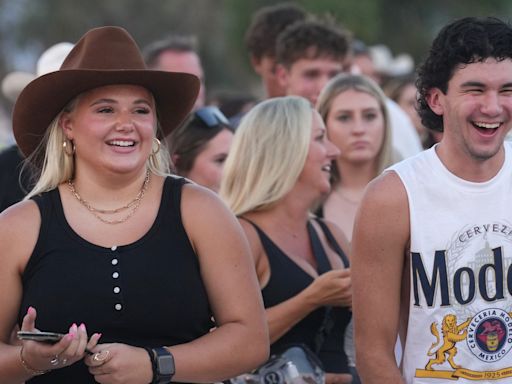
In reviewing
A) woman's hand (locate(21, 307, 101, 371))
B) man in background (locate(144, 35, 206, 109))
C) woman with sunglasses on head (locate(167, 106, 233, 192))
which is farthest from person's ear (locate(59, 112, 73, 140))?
man in background (locate(144, 35, 206, 109))

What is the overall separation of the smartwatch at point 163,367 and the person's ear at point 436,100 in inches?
54.8

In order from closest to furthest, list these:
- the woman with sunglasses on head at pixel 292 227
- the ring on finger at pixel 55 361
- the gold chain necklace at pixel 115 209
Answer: the ring on finger at pixel 55 361 → the gold chain necklace at pixel 115 209 → the woman with sunglasses on head at pixel 292 227

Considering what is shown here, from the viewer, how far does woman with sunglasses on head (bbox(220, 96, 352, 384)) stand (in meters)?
5.34

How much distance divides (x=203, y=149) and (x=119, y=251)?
2550 mm

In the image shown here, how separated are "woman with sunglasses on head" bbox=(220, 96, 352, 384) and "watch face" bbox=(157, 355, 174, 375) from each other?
1272 mm

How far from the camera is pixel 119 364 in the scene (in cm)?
393

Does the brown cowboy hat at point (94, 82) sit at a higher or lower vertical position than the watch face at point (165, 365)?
higher

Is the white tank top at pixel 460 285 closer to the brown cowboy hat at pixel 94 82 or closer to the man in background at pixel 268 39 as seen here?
the brown cowboy hat at pixel 94 82

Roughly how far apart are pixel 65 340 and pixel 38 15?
1408 inches

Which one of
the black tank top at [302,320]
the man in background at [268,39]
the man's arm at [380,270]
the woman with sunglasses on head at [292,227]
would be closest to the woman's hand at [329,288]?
the woman with sunglasses on head at [292,227]

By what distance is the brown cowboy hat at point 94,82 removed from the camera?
426 cm

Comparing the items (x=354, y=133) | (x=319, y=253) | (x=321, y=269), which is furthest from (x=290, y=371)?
(x=354, y=133)

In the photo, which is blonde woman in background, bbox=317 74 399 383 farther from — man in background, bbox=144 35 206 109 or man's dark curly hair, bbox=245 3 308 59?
man in background, bbox=144 35 206 109

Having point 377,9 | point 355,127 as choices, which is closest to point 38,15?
point 377,9
